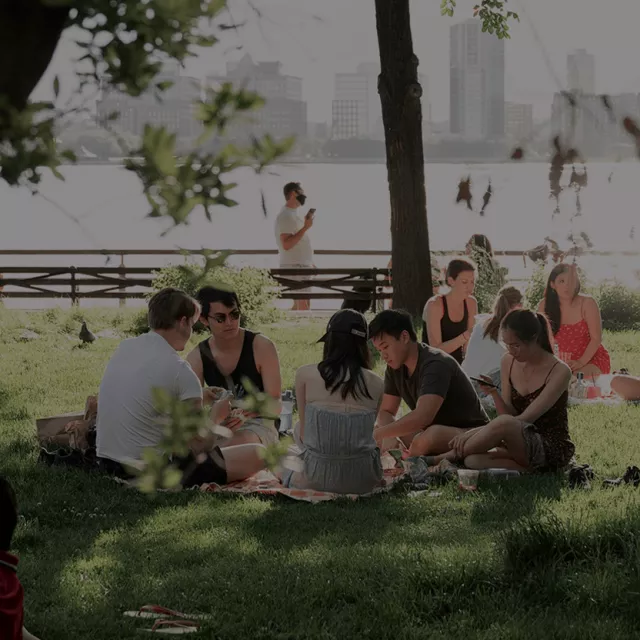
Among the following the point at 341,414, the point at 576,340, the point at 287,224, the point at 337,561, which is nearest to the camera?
the point at 337,561

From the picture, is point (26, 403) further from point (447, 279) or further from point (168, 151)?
point (168, 151)

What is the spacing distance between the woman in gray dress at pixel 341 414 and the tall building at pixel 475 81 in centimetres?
284

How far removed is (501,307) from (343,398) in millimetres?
2513

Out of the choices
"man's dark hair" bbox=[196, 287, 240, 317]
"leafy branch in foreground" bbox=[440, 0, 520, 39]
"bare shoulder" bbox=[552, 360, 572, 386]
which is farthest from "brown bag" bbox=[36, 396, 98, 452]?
"leafy branch in foreground" bbox=[440, 0, 520, 39]

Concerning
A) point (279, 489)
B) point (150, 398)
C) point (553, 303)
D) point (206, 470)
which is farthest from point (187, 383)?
point (553, 303)

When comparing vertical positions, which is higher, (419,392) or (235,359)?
(235,359)

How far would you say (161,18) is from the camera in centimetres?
168

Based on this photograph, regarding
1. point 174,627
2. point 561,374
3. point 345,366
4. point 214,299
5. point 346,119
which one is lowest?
point 174,627

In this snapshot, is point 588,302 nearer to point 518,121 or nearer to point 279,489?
point 279,489

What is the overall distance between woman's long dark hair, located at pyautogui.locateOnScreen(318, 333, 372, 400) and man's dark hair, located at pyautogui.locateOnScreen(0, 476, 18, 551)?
10.7ft

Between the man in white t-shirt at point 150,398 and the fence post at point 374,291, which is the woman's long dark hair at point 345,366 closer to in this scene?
the man in white t-shirt at point 150,398

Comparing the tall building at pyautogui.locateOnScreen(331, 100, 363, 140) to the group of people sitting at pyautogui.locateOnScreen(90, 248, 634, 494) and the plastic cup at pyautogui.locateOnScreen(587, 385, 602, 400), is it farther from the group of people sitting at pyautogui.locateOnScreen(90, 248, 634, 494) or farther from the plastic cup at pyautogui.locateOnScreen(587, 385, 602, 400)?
the plastic cup at pyautogui.locateOnScreen(587, 385, 602, 400)

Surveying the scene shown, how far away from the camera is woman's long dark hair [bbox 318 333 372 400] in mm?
6742

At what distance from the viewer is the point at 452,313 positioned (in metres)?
9.66
